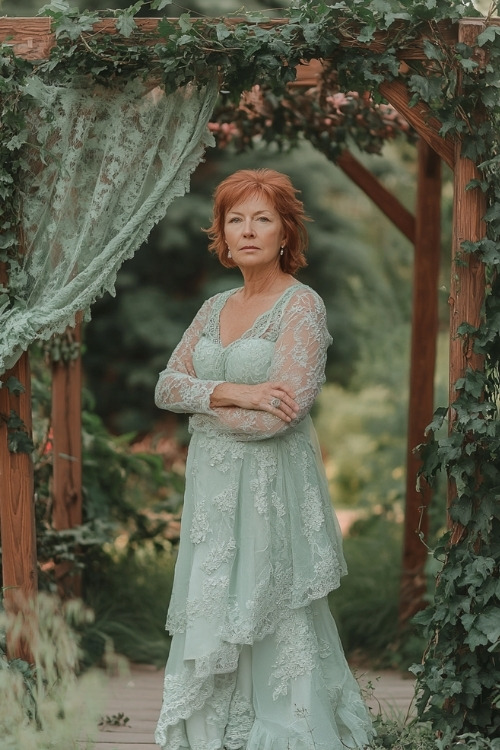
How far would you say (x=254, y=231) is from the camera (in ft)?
11.9

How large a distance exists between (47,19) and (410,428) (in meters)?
3.05

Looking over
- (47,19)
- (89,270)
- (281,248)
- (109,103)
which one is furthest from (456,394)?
(47,19)

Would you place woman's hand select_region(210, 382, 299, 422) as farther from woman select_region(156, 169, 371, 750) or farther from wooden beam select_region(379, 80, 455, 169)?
wooden beam select_region(379, 80, 455, 169)

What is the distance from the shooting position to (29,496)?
397 cm

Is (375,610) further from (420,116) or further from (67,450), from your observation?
(420,116)

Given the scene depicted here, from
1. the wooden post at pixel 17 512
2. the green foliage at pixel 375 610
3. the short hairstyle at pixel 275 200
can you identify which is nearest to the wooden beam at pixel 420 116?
the short hairstyle at pixel 275 200

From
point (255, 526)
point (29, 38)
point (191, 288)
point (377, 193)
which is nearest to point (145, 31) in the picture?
point (29, 38)

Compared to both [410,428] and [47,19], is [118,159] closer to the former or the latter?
[47,19]

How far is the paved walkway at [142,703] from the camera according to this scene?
4129 mm

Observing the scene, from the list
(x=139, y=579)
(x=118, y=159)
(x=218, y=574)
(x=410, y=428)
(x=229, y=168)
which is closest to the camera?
(x=218, y=574)

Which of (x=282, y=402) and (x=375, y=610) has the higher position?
(x=282, y=402)

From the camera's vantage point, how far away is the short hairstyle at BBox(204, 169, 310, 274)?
3.65 metres

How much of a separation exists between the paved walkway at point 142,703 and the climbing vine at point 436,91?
422 millimetres

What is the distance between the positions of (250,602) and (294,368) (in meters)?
0.80
